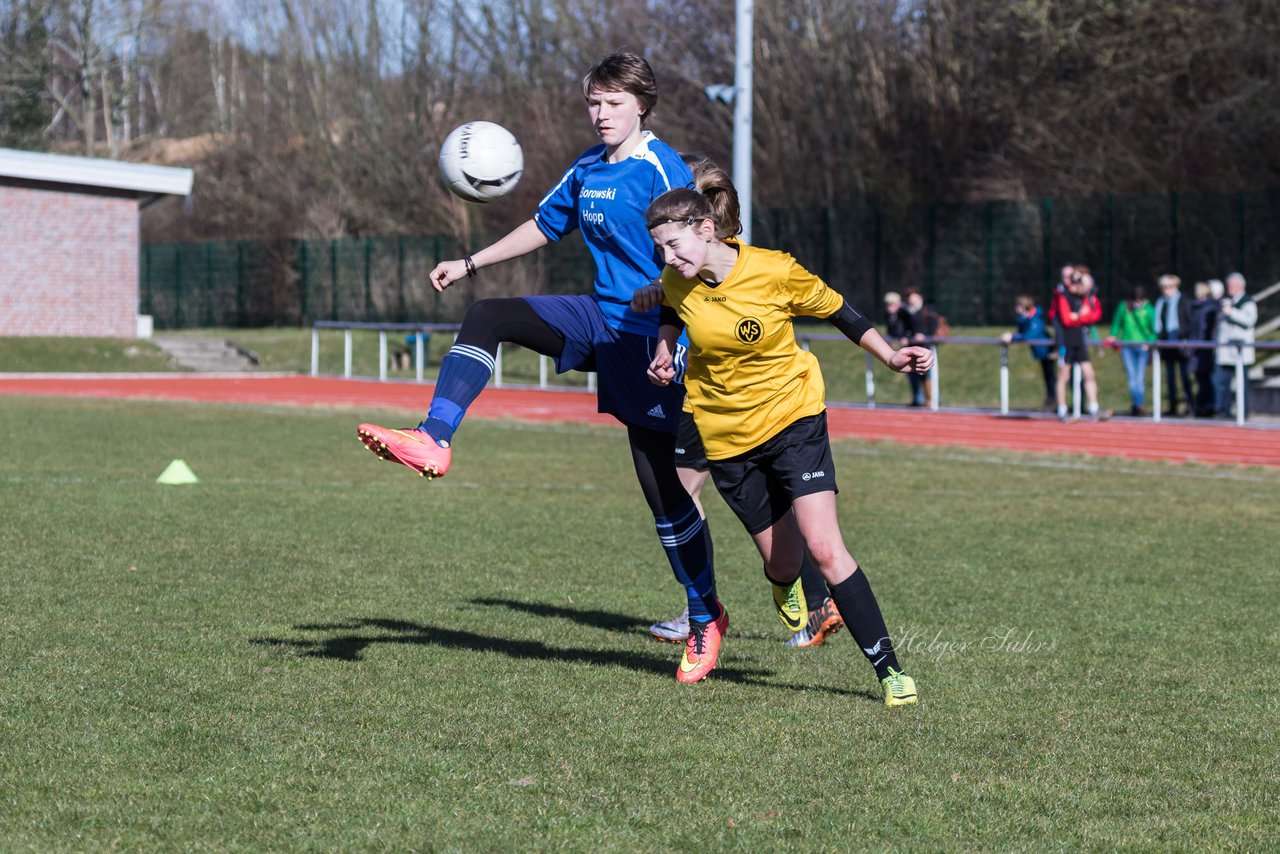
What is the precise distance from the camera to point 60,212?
36.2 metres

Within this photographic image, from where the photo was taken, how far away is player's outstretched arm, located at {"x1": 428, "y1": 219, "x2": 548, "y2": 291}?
5742 millimetres

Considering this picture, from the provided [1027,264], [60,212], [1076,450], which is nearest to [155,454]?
[1076,450]

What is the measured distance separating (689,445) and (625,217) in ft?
3.21

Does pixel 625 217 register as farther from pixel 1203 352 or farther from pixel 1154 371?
pixel 1203 352

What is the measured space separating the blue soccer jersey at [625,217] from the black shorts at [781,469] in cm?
64

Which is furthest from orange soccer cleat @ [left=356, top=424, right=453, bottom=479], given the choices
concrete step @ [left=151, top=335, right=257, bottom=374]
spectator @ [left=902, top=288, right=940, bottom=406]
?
concrete step @ [left=151, top=335, right=257, bottom=374]

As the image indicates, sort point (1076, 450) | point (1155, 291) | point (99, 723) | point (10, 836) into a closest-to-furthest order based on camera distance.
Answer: point (10, 836) < point (99, 723) < point (1076, 450) < point (1155, 291)

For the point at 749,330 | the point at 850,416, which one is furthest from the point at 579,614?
the point at 850,416

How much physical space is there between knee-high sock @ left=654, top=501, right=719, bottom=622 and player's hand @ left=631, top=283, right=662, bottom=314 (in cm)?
95

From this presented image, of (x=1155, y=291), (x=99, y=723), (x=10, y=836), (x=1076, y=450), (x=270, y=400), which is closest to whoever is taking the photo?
(x=10, y=836)

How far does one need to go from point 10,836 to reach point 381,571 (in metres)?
4.45

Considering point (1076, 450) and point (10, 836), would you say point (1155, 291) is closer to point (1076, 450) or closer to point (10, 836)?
point (1076, 450)

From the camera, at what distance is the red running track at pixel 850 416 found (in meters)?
17.0

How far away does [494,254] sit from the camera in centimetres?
588
